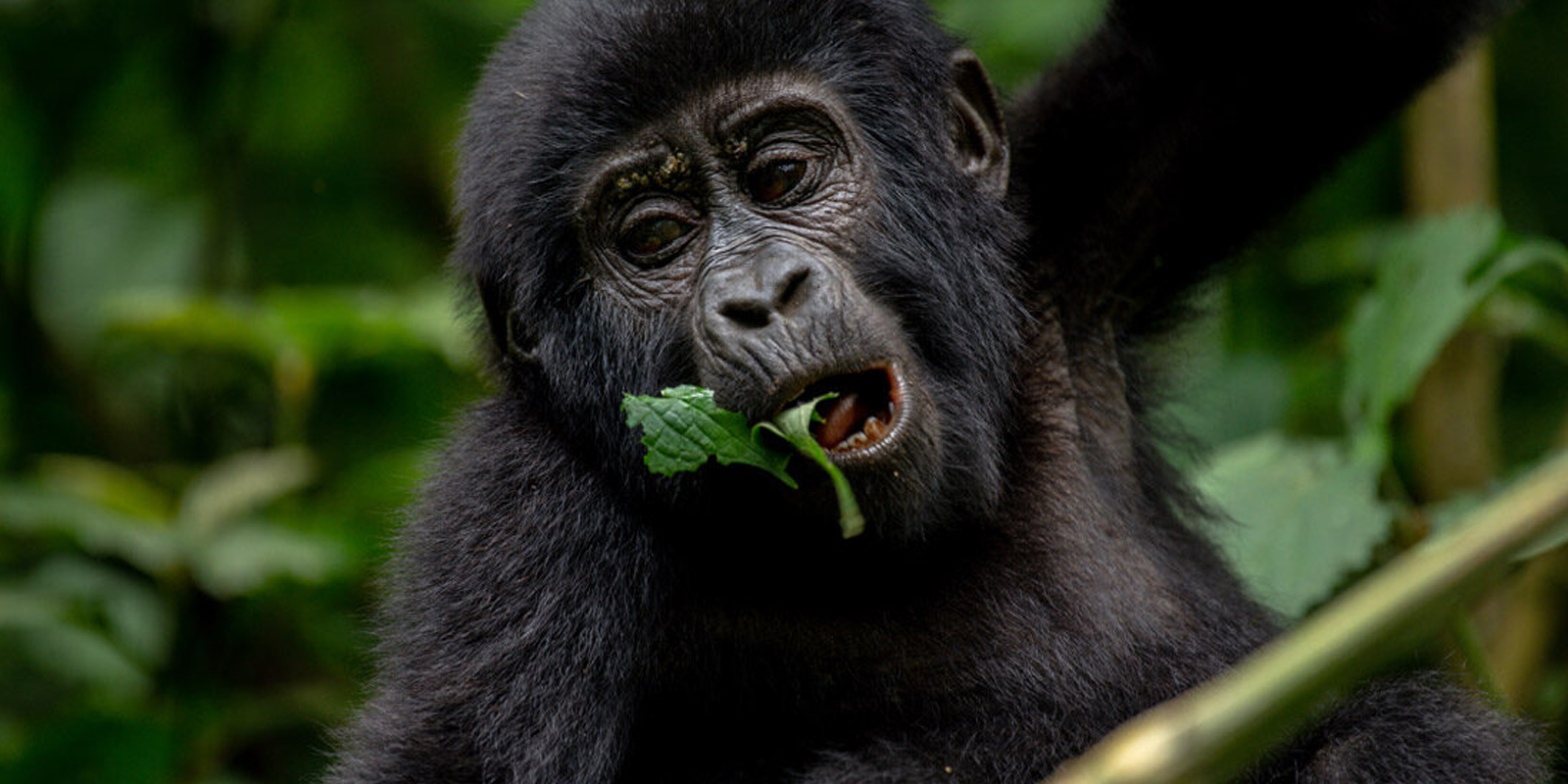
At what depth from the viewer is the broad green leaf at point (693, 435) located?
8.89 feet

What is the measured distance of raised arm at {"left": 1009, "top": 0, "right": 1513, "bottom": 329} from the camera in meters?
3.54

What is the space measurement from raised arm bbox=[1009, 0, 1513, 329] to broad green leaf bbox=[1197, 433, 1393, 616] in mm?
793

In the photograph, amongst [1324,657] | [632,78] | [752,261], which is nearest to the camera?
[1324,657]

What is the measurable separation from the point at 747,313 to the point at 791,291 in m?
0.09

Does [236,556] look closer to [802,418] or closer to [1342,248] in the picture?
[802,418]

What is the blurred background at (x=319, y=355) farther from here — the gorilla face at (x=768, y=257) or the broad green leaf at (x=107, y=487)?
the gorilla face at (x=768, y=257)

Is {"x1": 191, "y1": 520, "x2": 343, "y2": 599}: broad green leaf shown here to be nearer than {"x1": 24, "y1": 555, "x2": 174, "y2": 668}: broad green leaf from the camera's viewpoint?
Yes

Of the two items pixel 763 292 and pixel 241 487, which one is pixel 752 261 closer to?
pixel 763 292

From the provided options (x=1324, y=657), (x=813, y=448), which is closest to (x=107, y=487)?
(x=813, y=448)

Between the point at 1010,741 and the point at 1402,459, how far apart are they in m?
3.40

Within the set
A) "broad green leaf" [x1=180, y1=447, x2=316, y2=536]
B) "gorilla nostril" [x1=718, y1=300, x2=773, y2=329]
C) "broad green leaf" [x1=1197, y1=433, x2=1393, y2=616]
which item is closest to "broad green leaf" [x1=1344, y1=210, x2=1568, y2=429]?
"broad green leaf" [x1=1197, y1=433, x2=1393, y2=616]

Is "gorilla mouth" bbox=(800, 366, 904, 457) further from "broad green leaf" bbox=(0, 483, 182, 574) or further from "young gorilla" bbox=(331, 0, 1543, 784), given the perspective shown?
"broad green leaf" bbox=(0, 483, 182, 574)

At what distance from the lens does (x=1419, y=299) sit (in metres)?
3.92

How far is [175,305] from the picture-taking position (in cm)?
508
